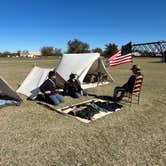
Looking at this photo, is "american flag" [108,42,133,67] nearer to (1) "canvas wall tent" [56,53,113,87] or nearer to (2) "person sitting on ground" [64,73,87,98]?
(1) "canvas wall tent" [56,53,113,87]

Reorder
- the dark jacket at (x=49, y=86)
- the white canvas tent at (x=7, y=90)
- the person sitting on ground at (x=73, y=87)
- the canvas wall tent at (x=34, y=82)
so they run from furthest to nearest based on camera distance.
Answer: the canvas wall tent at (x=34, y=82) < the person sitting on ground at (x=73, y=87) < the dark jacket at (x=49, y=86) < the white canvas tent at (x=7, y=90)

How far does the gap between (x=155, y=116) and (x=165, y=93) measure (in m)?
3.77

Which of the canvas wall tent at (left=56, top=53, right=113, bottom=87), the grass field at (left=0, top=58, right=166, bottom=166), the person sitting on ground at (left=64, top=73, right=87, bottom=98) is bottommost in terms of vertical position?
the grass field at (left=0, top=58, right=166, bottom=166)

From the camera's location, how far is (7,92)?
7.96 metres

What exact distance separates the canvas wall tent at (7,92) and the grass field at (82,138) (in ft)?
2.37

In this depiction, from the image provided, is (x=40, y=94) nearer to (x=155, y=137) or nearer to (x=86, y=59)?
(x=86, y=59)

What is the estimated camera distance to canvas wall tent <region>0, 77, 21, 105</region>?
760 cm

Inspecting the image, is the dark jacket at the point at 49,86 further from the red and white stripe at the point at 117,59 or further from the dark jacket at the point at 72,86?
the red and white stripe at the point at 117,59

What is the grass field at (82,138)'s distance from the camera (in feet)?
12.8

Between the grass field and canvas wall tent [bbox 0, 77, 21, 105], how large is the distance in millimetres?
723

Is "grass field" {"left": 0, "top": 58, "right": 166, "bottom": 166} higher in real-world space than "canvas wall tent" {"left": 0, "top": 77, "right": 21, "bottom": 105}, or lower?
lower

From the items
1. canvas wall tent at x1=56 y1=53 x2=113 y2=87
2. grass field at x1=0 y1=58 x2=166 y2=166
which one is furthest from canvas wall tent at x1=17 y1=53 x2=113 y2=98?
grass field at x1=0 y1=58 x2=166 y2=166

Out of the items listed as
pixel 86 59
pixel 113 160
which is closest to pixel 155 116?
pixel 113 160

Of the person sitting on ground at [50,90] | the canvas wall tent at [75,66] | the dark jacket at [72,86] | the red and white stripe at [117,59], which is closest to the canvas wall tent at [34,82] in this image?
the canvas wall tent at [75,66]
